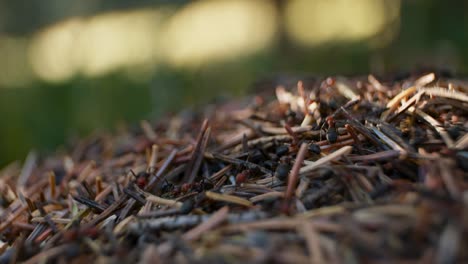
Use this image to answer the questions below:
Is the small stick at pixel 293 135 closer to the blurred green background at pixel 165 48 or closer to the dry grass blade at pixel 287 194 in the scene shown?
the dry grass blade at pixel 287 194

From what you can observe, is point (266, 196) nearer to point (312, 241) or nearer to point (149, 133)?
point (312, 241)

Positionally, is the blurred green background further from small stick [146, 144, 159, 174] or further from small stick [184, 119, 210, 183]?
small stick [184, 119, 210, 183]

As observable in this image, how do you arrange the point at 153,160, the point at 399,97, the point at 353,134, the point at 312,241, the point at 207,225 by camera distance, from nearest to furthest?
1. the point at 312,241
2. the point at 207,225
3. the point at 353,134
4. the point at 399,97
5. the point at 153,160

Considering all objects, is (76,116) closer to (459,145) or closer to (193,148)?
(193,148)

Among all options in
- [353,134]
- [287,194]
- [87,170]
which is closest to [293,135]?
[353,134]

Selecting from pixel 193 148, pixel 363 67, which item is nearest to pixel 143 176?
pixel 193 148

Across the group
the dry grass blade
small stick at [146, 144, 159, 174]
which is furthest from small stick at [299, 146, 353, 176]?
small stick at [146, 144, 159, 174]

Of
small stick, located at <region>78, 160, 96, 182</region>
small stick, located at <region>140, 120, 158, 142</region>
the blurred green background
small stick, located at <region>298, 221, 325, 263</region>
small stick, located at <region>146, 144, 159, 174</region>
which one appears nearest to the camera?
small stick, located at <region>298, 221, 325, 263</region>

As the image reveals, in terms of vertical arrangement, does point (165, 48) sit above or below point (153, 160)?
above
